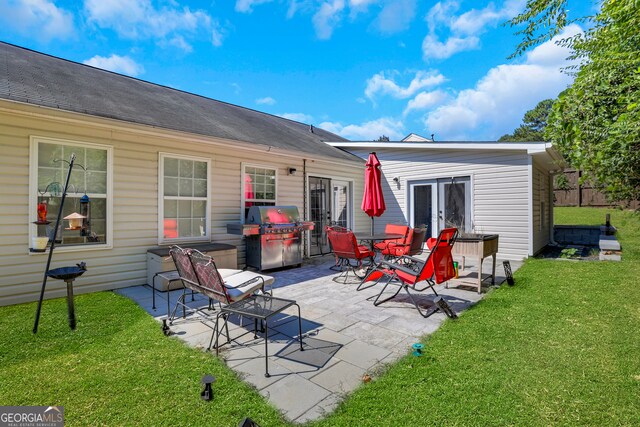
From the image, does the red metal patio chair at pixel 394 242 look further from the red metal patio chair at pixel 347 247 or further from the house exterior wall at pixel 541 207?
the house exterior wall at pixel 541 207

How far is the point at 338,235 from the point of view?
6047 millimetres

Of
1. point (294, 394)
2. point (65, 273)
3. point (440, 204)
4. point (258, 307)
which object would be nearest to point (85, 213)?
point (65, 273)

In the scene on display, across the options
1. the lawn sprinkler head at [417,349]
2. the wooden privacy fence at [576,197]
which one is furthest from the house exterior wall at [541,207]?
the wooden privacy fence at [576,197]

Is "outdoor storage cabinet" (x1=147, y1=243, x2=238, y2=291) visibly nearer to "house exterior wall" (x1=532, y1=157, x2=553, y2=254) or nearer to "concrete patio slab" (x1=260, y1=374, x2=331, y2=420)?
"concrete patio slab" (x1=260, y1=374, x2=331, y2=420)

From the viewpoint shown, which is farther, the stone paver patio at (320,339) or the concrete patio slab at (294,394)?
the stone paver patio at (320,339)

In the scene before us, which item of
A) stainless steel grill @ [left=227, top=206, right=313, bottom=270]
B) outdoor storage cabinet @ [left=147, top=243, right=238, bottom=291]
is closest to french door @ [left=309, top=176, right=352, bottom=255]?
stainless steel grill @ [left=227, top=206, right=313, bottom=270]

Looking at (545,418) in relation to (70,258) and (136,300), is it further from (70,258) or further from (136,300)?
(70,258)

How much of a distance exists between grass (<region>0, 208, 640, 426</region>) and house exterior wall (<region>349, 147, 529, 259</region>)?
430cm

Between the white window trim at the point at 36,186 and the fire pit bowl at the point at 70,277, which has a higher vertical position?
the white window trim at the point at 36,186

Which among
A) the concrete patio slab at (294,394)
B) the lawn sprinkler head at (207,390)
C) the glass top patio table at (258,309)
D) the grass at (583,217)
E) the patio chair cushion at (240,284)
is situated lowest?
the concrete patio slab at (294,394)

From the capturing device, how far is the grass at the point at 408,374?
82.3 inches

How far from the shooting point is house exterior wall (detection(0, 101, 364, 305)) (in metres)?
4.41

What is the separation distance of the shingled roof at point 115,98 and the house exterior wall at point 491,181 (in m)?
3.71

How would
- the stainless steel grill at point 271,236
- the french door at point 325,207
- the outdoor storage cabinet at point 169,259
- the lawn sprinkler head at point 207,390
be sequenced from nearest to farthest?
1. the lawn sprinkler head at point 207,390
2. the outdoor storage cabinet at point 169,259
3. the stainless steel grill at point 271,236
4. the french door at point 325,207
